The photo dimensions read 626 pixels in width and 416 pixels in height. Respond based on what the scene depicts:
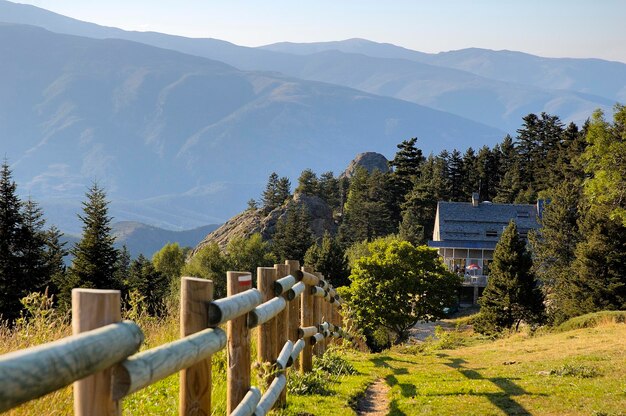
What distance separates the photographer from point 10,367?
2242mm

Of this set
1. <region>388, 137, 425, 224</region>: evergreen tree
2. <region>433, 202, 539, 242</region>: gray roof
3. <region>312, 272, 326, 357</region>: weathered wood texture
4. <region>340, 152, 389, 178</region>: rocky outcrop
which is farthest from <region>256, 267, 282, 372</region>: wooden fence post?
<region>340, 152, 389, 178</region>: rocky outcrop

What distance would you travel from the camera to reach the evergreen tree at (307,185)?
111062 mm

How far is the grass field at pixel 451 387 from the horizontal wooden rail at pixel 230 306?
4.67ft

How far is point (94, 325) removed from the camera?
3033 millimetres

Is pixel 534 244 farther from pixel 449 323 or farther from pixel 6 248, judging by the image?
pixel 6 248

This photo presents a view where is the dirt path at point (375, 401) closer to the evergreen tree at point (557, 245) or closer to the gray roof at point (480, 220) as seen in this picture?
the evergreen tree at point (557, 245)

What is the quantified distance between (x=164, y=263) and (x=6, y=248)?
55853 mm

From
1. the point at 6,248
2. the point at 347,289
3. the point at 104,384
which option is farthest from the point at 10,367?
the point at 6,248

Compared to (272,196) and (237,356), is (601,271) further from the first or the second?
(272,196)

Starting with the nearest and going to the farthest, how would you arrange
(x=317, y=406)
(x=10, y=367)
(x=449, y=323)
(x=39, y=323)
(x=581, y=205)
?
(x=10, y=367) → (x=39, y=323) → (x=317, y=406) → (x=581, y=205) → (x=449, y=323)

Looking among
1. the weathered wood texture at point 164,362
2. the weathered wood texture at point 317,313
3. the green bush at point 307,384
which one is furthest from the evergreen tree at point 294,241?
the weathered wood texture at point 164,362

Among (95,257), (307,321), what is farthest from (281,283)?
(95,257)

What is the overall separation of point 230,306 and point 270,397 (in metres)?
2.05

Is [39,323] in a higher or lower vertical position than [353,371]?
higher
